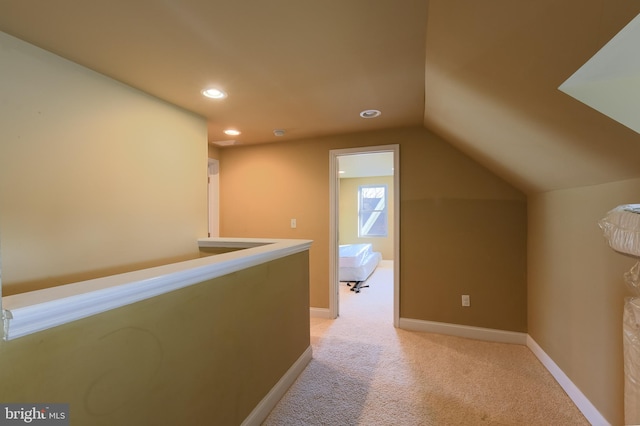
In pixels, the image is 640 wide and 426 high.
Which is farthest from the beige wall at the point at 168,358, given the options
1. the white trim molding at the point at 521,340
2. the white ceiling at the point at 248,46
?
the white trim molding at the point at 521,340

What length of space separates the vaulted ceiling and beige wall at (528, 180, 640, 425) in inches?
5.6

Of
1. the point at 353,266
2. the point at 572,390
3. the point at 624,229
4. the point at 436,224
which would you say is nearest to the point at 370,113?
the point at 436,224

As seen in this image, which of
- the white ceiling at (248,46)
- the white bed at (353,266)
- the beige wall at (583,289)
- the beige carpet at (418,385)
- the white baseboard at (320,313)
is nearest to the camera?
the white ceiling at (248,46)

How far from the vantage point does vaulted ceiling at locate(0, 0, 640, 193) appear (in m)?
1.04

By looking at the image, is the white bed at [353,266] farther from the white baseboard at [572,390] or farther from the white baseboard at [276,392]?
the white baseboard at [572,390]

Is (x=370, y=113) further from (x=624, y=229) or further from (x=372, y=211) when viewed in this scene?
(x=372, y=211)

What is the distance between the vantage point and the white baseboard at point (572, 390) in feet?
5.20

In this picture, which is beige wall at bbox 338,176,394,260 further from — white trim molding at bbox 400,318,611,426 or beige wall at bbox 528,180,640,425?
beige wall at bbox 528,180,640,425

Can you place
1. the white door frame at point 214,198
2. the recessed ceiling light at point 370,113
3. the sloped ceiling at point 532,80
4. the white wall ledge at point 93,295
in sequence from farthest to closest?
1. the white door frame at point 214,198
2. the recessed ceiling light at point 370,113
3. the sloped ceiling at point 532,80
4. the white wall ledge at point 93,295

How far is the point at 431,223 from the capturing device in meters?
2.90

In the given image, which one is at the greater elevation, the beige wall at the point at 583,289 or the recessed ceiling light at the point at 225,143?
the recessed ceiling light at the point at 225,143

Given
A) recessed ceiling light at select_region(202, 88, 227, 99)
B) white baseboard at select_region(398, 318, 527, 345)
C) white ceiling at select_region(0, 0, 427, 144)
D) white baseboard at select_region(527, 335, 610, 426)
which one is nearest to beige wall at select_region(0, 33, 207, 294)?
white ceiling at select_region(0, 0, 427, 144)

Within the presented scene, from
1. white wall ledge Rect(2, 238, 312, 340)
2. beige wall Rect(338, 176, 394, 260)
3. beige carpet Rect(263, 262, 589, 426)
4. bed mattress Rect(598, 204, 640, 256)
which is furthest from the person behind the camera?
beige wall Rect(338, 176, 394, 260)

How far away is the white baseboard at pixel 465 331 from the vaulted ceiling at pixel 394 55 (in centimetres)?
149
